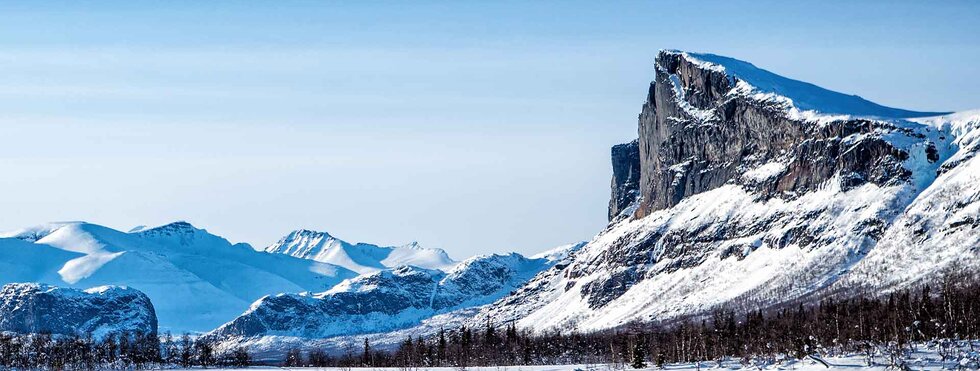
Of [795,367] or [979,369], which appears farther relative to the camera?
[795,367]

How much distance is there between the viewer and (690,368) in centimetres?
17438

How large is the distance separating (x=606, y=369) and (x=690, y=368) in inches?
485

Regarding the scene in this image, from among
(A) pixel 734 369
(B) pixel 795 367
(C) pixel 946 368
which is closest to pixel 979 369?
(C) pixel 946 368

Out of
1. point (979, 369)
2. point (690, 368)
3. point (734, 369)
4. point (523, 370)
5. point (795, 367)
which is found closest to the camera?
point (979, 369)

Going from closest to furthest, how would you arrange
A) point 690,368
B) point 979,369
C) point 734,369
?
1. point 979,369
2. point 734,369
3. point 690,368

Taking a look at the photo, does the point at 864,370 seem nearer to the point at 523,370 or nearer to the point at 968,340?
the point at 968,340

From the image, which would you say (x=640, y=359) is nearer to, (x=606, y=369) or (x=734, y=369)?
(x=606, y=369)

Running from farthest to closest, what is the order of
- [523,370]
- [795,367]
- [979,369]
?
[523,370] < [795,367] < [979,369]

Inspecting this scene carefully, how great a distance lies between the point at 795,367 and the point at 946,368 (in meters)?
16.8

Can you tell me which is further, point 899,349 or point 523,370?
point 523,370

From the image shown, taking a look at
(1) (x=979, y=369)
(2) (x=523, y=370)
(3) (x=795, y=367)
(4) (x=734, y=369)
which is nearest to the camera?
(1) (x=979, y=369)

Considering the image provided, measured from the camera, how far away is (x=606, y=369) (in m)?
182

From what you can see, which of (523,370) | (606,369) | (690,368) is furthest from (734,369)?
(523,370)

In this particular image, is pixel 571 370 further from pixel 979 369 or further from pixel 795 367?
pixel 979 369
